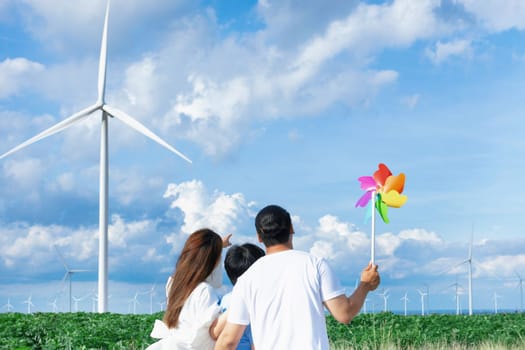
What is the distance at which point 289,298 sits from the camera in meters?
4.49

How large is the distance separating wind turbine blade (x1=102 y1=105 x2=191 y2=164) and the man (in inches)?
779

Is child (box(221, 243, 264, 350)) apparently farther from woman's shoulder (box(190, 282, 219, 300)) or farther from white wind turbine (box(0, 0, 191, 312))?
white wind turbine (box(0, 0, 191, 312))

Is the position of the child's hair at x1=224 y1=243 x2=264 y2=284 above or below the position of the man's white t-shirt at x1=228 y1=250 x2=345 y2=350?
above

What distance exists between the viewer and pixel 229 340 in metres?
4.68

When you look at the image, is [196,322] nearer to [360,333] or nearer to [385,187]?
[385,187]

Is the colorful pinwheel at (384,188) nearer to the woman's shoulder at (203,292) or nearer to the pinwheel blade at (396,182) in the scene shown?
the pinwheel blade at (396,182)

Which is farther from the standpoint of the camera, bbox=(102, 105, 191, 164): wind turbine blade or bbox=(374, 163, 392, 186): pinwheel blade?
bbox=(102, 105, 191, 164): wind turbine blade

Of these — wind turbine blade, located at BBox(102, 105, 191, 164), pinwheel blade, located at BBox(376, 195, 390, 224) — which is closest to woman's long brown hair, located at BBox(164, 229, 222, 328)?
pinwheel blade, located at BBox(376, 195, 390, 224)

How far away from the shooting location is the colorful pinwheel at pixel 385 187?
537 centimetres

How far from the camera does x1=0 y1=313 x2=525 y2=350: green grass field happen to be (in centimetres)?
1137

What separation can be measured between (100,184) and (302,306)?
21.0 meters

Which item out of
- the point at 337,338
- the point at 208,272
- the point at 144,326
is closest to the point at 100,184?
the point at 144,326

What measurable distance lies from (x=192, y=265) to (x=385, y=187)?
1.49 metres

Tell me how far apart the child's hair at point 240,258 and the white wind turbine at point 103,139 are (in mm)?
18871
